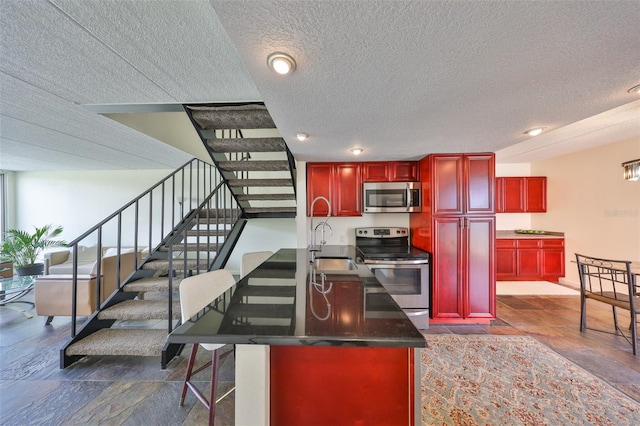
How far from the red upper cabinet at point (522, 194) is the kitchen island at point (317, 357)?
503 centimetres

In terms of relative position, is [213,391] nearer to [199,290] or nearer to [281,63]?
[199,290]

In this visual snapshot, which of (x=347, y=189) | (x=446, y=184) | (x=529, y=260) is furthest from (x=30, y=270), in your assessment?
(x=529, y=260)

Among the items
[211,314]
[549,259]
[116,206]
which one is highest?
[116,206]

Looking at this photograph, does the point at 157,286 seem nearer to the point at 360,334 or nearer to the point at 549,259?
the point at 360,334

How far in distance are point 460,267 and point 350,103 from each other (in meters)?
2.50

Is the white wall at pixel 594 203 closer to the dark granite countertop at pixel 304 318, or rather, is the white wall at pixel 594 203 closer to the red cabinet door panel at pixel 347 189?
the red cabinet door panel at pixel 347 189

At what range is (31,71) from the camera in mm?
1684

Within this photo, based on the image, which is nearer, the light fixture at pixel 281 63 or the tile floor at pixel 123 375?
the light fixture at pixel 281 63

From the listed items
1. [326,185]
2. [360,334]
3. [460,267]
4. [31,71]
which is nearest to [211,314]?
[360,334]

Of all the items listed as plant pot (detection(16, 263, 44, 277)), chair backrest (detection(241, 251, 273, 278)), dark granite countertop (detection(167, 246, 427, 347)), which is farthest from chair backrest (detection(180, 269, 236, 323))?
plant pot (detection(16, 263, 44, 277))

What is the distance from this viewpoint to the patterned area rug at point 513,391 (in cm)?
152

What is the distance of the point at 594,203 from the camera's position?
3.93 meters

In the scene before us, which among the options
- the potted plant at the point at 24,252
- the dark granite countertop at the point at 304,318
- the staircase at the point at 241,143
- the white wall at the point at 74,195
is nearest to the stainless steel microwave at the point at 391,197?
the staircase at the point at 241,143

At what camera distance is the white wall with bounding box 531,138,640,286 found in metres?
3.44
